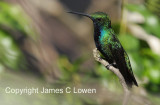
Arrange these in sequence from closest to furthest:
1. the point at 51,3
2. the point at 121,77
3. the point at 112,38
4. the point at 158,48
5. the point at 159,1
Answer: the point at 121,77 → the point at 112,38 → the point at 159,1 → the point at 158,48 → the point at 51,3

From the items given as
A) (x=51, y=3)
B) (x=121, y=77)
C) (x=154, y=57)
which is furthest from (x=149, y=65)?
(x=51, y=3)

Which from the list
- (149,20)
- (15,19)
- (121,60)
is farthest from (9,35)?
(121,60)

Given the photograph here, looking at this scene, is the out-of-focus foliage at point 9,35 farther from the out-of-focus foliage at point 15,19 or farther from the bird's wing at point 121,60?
the bird's wing at point 121,60

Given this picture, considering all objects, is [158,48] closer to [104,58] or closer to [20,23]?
[20,23]

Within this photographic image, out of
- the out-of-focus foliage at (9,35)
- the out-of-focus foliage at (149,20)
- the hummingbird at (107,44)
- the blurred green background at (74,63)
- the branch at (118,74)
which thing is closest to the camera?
the branch at (118,74)

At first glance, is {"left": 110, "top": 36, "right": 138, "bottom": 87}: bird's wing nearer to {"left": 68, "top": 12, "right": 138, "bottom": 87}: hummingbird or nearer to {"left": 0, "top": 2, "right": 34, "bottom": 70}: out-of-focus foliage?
{"left": 68, "top": 12, "right": 138, "bottom": 87}: hummingbird

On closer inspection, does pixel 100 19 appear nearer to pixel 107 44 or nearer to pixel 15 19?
pixel 107 44

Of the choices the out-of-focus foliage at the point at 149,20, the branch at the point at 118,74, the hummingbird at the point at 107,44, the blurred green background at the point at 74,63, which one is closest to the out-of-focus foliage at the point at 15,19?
the blurred green background at the point at 74,63

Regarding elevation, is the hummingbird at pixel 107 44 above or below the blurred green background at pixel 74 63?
below
